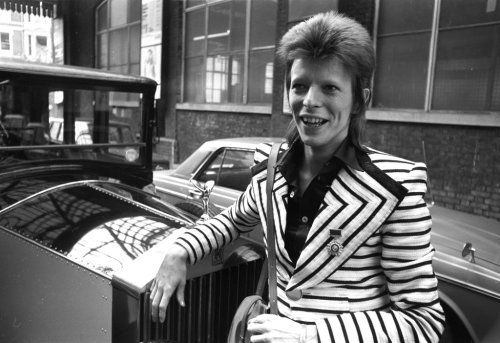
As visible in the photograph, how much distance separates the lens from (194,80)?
37.0 ft

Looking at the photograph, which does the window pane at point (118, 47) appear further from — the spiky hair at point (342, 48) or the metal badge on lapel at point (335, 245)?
the metal badge on lapel at point (335, 245)

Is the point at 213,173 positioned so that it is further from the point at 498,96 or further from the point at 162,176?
the point at 498,96

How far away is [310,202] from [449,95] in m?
6.00

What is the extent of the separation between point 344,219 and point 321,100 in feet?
1.01

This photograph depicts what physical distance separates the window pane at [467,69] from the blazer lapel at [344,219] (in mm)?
5698

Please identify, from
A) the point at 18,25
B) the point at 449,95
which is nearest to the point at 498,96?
the point at 449,95

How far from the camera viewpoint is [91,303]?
1.93 metres

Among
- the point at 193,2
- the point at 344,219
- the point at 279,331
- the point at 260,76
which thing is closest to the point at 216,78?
the point at 260,76

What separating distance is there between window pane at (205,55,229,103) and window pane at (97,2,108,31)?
17.1 feet

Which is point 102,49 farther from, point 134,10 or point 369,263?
point 369,263

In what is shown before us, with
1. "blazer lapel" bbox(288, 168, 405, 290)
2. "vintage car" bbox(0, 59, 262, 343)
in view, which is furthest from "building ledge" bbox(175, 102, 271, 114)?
"blazer lapel" bbox(288, 168, 405, 290)

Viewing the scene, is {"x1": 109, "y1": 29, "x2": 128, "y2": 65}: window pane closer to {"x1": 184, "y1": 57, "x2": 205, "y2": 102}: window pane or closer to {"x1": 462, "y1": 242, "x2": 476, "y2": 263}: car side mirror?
{"x1": 184, "y1": 57, "x2": 205, "y2": 102}: window pane

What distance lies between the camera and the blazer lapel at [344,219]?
1.14 m

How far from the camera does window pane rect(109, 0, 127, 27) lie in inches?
525
